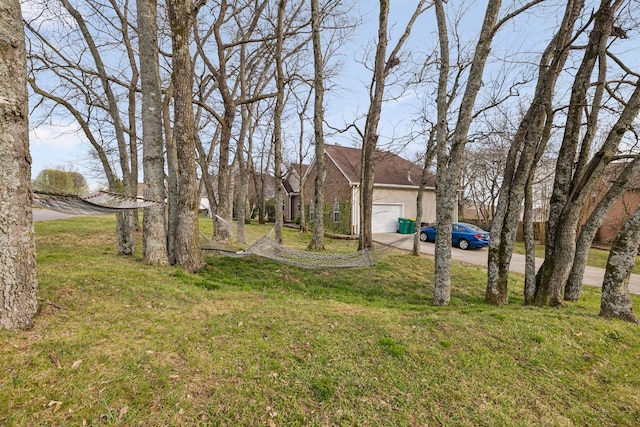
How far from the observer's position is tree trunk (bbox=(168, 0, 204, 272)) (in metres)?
5.13

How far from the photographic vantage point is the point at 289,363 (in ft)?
8.85

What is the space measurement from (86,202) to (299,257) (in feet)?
12.8

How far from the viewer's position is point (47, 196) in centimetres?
339

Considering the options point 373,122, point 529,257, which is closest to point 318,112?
point 373,122

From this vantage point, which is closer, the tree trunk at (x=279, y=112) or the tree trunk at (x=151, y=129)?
the tree trunk at (x=151, y=129)

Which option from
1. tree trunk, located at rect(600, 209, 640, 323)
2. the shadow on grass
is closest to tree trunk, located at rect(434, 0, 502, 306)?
the shadow on grass

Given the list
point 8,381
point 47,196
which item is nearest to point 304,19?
point 47,196

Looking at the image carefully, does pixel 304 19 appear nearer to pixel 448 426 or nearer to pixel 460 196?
pixel 448 426

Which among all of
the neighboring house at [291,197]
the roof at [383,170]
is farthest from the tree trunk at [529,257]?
the neighboring house at [291,197]

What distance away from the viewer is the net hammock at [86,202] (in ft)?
11.2

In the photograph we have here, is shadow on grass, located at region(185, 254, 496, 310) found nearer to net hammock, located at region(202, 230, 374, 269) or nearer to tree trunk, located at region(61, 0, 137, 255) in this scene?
net hammock, located at region(202, 230, 374, 269)

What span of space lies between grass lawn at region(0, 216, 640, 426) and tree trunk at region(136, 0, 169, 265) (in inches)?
40.7

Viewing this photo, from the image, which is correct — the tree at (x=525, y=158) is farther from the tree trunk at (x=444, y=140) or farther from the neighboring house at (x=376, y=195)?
the neighboring house at (x=376, y=195)

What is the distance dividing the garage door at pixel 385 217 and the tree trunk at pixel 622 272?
12571mm
